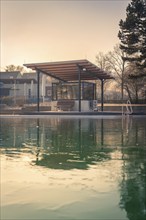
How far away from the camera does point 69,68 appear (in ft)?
84.6

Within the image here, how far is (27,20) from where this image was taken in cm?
1784

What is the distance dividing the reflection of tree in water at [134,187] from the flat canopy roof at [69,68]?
17.1 m

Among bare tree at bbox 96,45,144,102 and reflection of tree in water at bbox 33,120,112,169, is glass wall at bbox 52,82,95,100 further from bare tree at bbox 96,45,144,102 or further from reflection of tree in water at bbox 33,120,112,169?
reflection of tree in water at bbox 33,120,112,169

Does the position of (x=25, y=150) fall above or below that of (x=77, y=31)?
below

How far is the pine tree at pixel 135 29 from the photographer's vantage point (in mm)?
24844

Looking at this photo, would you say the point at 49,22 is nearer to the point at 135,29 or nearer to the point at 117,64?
the point at 135,29

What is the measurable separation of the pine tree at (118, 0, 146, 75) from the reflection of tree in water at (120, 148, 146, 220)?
19.0 meters

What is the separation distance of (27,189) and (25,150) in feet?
10.7

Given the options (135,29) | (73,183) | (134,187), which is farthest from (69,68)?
(134,187)

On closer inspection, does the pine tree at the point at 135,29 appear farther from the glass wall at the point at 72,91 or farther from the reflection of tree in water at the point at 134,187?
the reflection of tree in water at the point at 134,187

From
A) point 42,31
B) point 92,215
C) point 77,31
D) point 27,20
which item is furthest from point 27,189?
point 77,31

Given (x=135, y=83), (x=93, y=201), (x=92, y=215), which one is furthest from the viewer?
(x=135, y=83)

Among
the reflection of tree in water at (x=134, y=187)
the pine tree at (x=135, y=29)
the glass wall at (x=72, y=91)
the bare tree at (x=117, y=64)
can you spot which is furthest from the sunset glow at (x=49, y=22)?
the bare tree at (x=117, y=64)

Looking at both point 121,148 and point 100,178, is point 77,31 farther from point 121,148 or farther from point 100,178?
point 100,178
